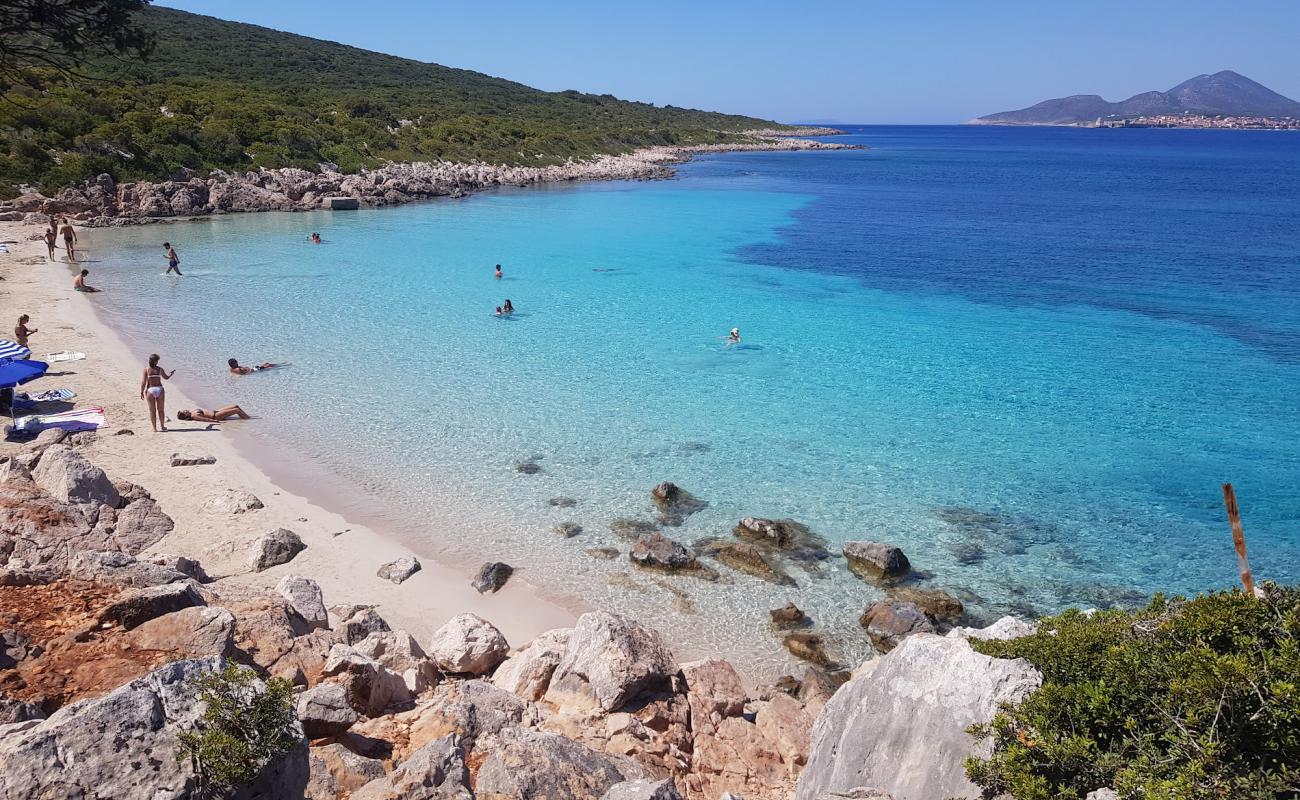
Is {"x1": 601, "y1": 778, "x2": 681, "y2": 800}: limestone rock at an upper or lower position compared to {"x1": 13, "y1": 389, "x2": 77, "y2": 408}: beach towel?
lower

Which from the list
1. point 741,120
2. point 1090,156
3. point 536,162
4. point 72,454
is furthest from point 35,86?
point 741,120

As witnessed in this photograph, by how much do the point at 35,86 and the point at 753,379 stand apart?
57.2 metres

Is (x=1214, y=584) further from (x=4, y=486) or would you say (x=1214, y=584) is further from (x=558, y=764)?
(x=4, y=486)

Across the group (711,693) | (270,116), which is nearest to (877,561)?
(711,693)

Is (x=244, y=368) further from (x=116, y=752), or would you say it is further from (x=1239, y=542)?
(x=1239, y=542)

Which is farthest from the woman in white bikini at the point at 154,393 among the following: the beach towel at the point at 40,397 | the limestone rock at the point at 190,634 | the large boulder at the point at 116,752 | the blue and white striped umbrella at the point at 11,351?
the large boulder at the point at 116,752

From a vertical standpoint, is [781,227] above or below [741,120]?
below

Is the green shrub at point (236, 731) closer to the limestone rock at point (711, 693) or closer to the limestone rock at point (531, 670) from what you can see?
the limestone rock at point (531, 670)

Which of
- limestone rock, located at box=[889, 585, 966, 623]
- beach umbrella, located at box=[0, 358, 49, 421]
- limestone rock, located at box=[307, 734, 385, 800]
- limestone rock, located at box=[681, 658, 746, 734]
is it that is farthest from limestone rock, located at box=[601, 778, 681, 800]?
beach umbrella, located at box=[0, 358, 49, 421]

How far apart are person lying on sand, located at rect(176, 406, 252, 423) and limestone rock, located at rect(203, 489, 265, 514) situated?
15.0 feet

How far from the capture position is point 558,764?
6.34 metres

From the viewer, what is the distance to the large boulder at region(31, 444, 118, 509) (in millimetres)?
11453

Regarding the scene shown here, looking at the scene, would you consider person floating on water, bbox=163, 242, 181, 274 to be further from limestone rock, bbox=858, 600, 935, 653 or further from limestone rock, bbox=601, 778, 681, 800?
limestone rock, bbox=601, 778, 681, 800

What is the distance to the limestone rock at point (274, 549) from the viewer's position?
11.5 m
